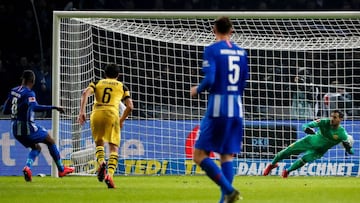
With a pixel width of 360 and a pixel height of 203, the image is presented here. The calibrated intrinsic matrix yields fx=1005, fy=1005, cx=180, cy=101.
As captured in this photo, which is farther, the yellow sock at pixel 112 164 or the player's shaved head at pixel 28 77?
the player's shaved head at pixel 28 77

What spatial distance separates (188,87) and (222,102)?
1061 cm

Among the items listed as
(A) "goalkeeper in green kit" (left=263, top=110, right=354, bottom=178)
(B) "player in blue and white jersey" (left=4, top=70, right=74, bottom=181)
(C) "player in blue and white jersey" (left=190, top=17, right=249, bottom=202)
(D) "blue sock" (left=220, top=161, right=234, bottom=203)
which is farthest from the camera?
(A) "goalkeeper in green kit" (left=263, top=110, right=354, bottom=178)

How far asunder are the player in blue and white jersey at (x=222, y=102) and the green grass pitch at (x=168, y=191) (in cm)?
165

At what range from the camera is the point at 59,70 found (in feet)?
61.3

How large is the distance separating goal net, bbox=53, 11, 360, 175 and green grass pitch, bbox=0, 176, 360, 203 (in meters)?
3.03

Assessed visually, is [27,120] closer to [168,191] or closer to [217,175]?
[168,191]

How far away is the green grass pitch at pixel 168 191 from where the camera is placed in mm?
11859

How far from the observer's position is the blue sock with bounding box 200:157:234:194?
9.59m

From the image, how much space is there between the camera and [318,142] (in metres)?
18.6

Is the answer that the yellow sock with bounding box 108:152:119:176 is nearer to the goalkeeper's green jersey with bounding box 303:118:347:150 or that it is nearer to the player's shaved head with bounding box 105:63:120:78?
the player's shaved head with bounding box 105:63:120:78

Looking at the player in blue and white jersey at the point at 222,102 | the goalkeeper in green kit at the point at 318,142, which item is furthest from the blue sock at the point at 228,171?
the goalkeeper in green kit at the point at 318,142

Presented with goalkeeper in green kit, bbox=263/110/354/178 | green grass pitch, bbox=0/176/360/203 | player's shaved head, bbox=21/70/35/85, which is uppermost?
player's shaved head, bbox=21/70/35/85

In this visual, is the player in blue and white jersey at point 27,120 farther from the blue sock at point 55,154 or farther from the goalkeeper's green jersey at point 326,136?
the goalkeeper's green jersey at point 326,136

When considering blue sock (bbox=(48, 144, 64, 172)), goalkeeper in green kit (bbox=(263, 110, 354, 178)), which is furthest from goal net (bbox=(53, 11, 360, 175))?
blue sock (bbox=(48, 144, 64, 172))
